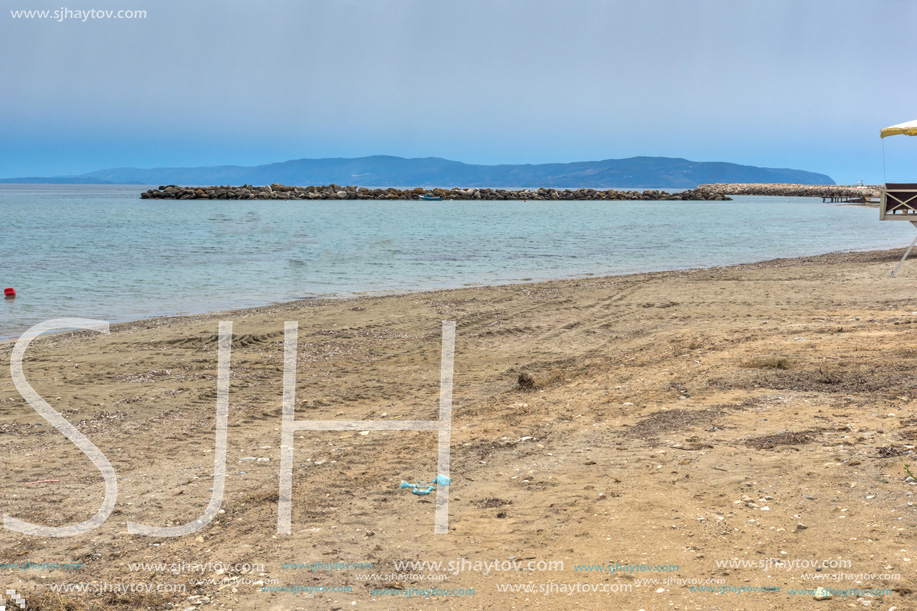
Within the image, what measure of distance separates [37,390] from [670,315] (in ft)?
31.3

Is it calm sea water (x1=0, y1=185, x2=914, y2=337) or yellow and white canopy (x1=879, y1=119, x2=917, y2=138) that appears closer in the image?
yellow and white canopy (x1=879, y1=119, x2=917, y2=138)

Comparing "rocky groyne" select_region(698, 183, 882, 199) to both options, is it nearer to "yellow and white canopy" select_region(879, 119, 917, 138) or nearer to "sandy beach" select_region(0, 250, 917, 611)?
"yellow and white canopy" select_region(879, 119, 917, 138)

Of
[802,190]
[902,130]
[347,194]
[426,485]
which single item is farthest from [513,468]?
[802,190]

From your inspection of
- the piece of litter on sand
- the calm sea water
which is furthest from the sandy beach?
the calm sea water

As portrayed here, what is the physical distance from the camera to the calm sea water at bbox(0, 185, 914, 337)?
60.1ft

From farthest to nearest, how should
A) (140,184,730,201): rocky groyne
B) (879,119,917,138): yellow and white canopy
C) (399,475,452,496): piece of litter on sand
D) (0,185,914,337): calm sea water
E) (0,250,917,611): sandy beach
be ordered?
(140,184,730,201): rocky groyne, (0,185,914,337): calm sea water, (879,119,917,138): yellow and white canopy, (399,475,452,496): piece of litter on sand, (0,250,917,611): sandy beach

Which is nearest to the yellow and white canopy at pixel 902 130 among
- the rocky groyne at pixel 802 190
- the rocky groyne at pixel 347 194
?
the rocky groyne at pixel 347 194

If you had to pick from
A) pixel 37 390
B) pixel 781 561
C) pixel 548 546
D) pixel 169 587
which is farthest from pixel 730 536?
pixel 37 390

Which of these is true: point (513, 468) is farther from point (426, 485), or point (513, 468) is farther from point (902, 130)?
point (902, 130)

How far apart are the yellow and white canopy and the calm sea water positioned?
9.07 metres

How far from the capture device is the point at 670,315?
464 inches

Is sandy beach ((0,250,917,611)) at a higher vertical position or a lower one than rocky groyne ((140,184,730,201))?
lower

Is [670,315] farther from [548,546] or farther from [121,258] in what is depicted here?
A: [121,258]

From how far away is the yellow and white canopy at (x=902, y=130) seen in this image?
14.2 metres
